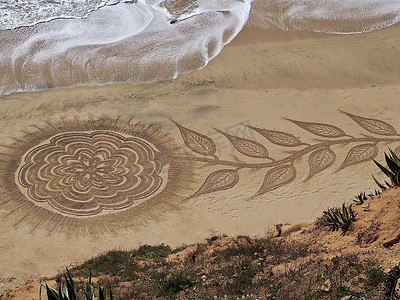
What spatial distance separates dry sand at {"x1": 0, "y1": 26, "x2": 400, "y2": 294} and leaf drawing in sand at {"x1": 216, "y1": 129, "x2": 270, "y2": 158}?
0.14ft

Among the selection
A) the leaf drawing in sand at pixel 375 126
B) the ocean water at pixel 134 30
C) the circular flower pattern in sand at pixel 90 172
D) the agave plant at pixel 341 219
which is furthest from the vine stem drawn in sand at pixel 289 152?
the ocean water at pixel 134 30

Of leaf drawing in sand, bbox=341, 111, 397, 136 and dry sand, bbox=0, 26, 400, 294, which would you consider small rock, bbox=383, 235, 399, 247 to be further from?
leaf drawing in sand, bbox=341, 111, 397, 136

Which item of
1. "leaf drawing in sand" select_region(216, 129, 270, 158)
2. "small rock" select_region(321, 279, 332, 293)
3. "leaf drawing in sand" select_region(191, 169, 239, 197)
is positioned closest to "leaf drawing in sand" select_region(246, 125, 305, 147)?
"leaf drawing in sand" select_region(216, 129, 270, 158)

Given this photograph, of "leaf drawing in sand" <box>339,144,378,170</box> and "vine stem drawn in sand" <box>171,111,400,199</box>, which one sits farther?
"leaf drawing in sand" <box>339,144,378,170</box>

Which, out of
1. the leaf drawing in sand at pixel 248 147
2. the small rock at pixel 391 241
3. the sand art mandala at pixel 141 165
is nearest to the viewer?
the small rock at pixel 391 241

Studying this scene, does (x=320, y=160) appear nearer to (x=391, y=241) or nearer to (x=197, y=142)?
(x=197, y=142)

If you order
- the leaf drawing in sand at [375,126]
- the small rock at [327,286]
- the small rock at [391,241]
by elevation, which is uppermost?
the small rock at [391,241]

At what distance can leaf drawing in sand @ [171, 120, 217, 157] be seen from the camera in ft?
47.6

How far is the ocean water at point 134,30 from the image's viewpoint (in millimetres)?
17484

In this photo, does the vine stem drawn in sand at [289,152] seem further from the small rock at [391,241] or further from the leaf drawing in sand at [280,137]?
the small rock at [391,241]

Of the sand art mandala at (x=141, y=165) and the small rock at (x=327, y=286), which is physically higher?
the small rock at (x=327, y=286)

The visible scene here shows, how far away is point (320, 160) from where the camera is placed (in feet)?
46.6

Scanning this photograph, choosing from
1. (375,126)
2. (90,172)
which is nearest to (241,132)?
(375,126)

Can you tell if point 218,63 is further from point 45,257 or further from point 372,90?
point 45,257
